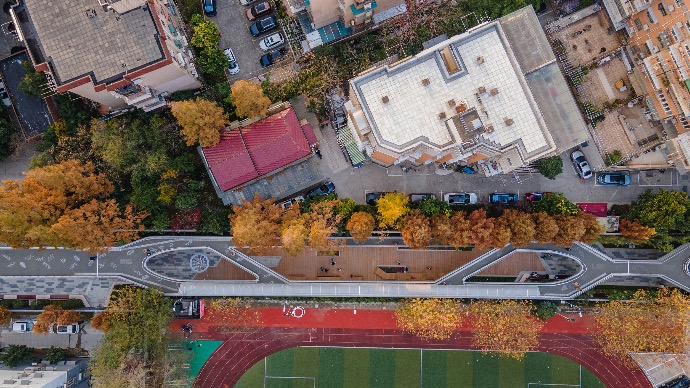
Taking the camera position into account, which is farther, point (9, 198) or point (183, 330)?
point (183, 330)

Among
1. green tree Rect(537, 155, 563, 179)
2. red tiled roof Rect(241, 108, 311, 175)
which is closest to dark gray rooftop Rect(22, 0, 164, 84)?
red tiled roof Rect(241, 108, 311, 175)

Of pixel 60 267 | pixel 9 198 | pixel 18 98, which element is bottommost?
pixel 60 267

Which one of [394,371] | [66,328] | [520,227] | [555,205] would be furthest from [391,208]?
[66,328]

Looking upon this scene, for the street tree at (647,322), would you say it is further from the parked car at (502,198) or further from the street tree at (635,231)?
the parked car at (502,198)

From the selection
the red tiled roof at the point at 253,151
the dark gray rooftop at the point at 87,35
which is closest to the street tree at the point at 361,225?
the red tiled roof at the point at 253,151

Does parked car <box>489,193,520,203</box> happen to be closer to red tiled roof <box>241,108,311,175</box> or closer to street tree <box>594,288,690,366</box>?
street tree <box>594,288,690,366</box>

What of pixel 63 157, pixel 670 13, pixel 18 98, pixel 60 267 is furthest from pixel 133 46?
pixel 670 13

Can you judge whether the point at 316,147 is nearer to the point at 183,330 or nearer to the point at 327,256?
the point at 327,256
